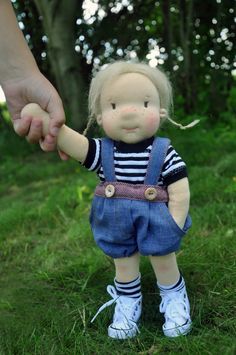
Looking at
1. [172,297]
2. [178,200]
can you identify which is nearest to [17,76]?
[178,200]

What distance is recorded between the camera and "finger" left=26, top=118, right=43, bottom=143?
6.88 ft

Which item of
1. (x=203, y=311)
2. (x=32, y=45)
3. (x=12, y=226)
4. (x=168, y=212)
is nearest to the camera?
(x=168, y=212)

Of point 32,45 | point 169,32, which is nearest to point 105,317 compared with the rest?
point 169,32

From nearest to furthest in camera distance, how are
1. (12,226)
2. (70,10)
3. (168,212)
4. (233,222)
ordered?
(168,212) → (233,222) → (12,226) → (70,10)

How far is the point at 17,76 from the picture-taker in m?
2.33

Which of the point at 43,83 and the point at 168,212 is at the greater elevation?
the point at 43,83

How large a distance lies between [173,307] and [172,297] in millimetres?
45

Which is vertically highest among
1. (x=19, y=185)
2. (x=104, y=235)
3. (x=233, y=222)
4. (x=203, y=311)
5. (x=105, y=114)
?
(x=105, y=114)

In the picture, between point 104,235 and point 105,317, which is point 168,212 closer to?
point 104,235

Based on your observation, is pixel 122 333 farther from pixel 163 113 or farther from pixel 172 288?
pixel 163 113

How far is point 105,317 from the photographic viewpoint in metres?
2.37

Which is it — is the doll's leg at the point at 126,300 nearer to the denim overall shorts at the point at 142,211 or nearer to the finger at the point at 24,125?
the denim overall shorts at the point at 142,211

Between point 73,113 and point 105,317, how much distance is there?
14.3 ft

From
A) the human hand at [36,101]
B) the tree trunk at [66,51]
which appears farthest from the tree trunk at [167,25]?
the human hand at [36,101]
